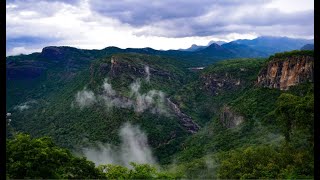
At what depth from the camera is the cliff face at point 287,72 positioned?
87488 mm

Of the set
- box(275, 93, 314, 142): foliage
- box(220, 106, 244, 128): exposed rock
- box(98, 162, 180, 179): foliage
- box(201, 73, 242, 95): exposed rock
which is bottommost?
box(220, 106, 244, 128): exposed rock

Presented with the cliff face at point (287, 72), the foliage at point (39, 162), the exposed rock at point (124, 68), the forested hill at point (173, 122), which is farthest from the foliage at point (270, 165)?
the exposed rock at point (124, 68)

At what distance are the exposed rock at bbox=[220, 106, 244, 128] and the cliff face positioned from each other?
1253cm

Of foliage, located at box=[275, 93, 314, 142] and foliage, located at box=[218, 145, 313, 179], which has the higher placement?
foliage, located at box=[275, 93, 314, 142]

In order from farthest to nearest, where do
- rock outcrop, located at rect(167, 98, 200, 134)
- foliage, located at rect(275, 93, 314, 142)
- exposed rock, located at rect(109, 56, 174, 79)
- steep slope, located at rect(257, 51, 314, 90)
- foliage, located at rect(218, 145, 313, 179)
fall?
1. exposed rock, located at rect(109, 56, 174, 79)
2. rock outcrop, located at rect(167, 98, 200, 134)
3. steep slope, located at rect(257, 51, 314, 90)
4. foliage, located at rect(275, 93, 314, 142)
5. foliage, located at rect(218, 145, 313, 179)

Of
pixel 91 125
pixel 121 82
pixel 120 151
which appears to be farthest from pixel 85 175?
pixel 121 82

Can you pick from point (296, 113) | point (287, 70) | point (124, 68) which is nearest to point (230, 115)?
point (287, 70)

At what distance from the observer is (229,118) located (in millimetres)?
101312

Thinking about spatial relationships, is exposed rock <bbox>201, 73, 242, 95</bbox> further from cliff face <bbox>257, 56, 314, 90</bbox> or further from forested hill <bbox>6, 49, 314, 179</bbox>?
cliff face <bbox>257, 56, 314, 90</bbox>

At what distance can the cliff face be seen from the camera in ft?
287

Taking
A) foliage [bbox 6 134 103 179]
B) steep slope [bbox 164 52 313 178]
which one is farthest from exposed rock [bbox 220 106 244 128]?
foliage [bbox 6 134 103 179]

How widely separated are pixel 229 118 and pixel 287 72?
19.6m

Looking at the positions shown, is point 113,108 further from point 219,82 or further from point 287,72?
point 287,72

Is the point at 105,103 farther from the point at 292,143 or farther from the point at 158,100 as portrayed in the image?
the point at 292,143
